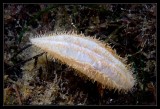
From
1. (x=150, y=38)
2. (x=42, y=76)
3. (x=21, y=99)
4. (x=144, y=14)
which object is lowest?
(x=21, y=99)

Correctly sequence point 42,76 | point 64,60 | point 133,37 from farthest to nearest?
point 133,37
point 42,76
point 64,60

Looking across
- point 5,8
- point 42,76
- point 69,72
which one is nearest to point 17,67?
point 42,76

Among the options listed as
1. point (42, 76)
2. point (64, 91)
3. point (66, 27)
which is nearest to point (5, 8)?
point (66, 27)

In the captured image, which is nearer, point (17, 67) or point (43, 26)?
point (17, 67)

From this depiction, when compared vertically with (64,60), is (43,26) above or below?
above

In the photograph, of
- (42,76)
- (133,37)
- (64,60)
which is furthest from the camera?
(133,37)

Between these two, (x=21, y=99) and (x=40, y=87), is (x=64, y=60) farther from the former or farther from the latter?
(x=21, y=99)

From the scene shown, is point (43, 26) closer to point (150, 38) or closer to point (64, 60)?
point (64, 60)
